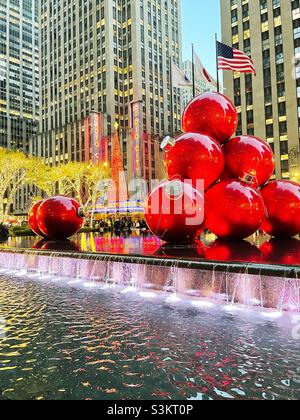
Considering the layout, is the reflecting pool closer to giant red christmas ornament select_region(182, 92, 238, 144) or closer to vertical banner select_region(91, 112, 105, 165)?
giant red christmas ornament select_region(182, 92, 238, 144)

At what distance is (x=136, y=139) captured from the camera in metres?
77.5

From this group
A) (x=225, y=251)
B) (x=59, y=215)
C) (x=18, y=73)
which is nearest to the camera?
(x=225, y=251)

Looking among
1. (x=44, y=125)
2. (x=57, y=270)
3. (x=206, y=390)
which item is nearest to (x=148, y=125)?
(x=44, y=125)

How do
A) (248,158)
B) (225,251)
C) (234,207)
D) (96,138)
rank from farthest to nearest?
(96,138)
(248,158)
(234,207)
(225,251)

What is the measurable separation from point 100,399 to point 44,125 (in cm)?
11602

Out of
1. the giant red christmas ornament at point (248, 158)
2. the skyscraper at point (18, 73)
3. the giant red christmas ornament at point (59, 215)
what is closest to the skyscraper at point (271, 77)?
the giant red christmas ornament at point (59, 215)

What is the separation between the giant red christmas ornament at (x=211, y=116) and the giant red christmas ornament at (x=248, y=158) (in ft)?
1.35

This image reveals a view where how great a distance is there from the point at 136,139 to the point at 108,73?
2724 cm

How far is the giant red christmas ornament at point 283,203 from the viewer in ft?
31.2

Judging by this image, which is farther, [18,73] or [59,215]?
[18,73]

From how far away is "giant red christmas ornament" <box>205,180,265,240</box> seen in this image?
337 inches

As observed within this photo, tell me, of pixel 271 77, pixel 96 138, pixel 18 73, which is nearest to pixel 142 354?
pixel 271 77

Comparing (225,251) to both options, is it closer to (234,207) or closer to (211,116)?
(234,207)

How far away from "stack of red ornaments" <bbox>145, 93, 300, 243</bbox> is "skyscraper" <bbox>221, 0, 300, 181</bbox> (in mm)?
49331
